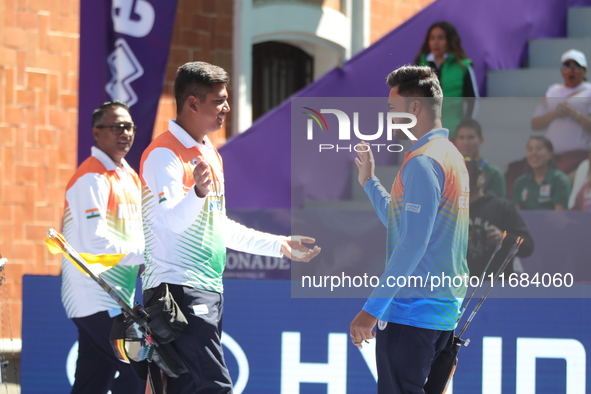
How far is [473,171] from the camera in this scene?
6.96 meters

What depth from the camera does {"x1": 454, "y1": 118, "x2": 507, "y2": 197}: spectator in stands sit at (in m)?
6.86

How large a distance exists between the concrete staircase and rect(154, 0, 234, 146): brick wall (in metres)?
2.93

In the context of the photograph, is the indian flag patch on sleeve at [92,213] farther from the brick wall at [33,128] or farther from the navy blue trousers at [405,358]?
the brick wall at [33,128]

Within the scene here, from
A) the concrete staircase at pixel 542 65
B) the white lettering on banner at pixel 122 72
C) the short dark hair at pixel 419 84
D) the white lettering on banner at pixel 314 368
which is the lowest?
the white lettering on banner at pixel 314 368

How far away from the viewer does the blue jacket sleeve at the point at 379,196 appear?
4887mm

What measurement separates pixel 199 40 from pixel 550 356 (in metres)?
6.16

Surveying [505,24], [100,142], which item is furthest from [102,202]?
[505,24]

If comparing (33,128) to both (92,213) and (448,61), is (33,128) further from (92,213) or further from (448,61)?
(92,213)

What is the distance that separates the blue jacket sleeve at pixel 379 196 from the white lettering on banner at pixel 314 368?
1.85 m

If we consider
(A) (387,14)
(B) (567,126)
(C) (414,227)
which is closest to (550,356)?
(B) (567,126)

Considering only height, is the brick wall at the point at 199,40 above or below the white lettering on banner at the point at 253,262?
above

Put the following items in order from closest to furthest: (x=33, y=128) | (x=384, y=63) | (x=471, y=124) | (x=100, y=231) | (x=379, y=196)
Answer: (x=379, y=196), (x=100, y=231), (x=471, y=124), (x=33, y=128), (x=384, y=63)

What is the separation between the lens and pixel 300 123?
5227 mm

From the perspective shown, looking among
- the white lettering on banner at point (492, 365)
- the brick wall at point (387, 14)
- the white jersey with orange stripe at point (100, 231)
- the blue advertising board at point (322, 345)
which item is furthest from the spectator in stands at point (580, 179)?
the brick wall at point (387, 14)
